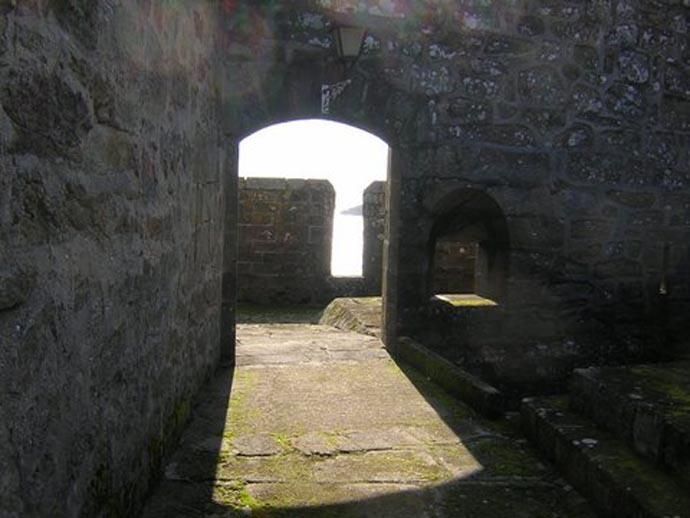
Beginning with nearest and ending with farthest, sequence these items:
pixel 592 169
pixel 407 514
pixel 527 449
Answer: pixel 407 514, pixel 527 449, pixel 592 169

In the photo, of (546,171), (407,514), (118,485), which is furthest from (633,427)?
(546,171)

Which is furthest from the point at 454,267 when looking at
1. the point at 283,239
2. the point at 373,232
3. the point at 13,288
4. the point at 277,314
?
the point at 13,288

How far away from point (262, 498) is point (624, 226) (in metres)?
4.42

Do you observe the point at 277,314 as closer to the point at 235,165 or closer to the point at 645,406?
the point at 235,165

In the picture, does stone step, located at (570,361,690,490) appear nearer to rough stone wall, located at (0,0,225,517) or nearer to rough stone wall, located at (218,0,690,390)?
rough stone wall, located at (218,0,690,390)

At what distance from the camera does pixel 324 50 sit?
4.86 meters

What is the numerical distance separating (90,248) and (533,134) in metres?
4.43

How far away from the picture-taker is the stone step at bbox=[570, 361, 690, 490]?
2582mm

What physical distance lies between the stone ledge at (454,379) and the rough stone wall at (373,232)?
464cm

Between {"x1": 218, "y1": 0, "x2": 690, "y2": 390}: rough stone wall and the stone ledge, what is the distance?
12.7 inches

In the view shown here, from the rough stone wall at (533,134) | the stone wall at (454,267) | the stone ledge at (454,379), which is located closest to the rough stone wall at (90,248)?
the stone ledge at (454,379)

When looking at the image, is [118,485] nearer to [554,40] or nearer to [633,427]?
[633,427]

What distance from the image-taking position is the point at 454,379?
4246 millimetres

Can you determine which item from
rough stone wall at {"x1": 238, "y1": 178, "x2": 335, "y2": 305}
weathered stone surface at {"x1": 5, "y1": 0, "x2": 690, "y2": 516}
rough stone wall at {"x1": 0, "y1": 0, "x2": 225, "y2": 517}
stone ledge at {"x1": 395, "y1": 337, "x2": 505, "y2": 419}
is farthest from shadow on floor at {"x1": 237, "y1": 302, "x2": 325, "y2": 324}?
rough stone wall at {"x1": 0, "y1": 0, "x2": 225, "y2": 517}
